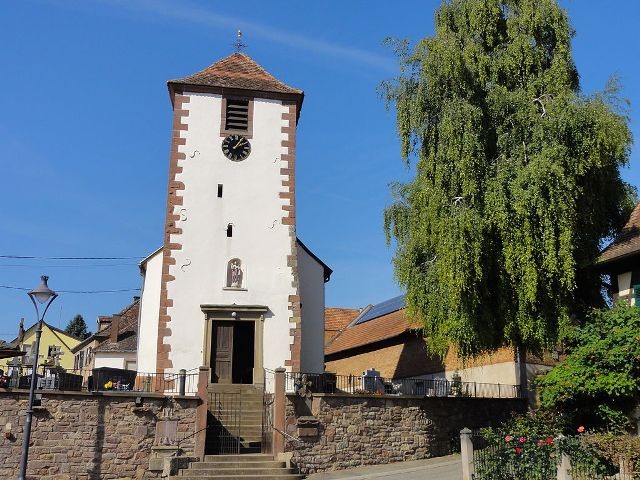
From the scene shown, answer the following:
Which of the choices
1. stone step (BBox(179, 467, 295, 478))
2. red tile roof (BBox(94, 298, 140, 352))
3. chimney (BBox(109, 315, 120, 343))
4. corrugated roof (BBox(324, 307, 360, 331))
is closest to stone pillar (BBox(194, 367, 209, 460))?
stone step (BBox(179, 467, 295, 478))

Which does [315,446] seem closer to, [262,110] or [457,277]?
[457,277]

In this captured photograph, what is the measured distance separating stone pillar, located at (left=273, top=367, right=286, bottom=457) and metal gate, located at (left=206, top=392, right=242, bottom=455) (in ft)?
3.89

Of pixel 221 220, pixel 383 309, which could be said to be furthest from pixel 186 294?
pixel 383 309

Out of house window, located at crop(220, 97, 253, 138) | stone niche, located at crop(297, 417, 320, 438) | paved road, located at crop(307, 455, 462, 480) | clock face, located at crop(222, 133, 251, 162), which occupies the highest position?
house window, located at crop(220, 97, 253, 138)

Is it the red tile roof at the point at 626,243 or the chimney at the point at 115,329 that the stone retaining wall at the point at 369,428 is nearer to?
the red tile roof at the point at 626,243

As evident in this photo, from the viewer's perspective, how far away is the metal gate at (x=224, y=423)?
19.7 metres

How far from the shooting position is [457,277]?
18.7m

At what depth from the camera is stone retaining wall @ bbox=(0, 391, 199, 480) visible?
59.2ft

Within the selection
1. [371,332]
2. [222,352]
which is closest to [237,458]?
[222,352]

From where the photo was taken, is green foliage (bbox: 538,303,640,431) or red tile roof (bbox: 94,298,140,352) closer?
green foliage (bbox: 538,303,640,431)

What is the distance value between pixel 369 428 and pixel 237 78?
1330 centimetres

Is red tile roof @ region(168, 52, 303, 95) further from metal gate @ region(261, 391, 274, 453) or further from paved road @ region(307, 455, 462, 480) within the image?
paved road @ region(307, 455, 462, 480)

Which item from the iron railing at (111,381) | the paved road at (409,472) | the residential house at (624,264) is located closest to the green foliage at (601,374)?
the residential house at (624,264)

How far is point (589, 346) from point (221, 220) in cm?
1214
